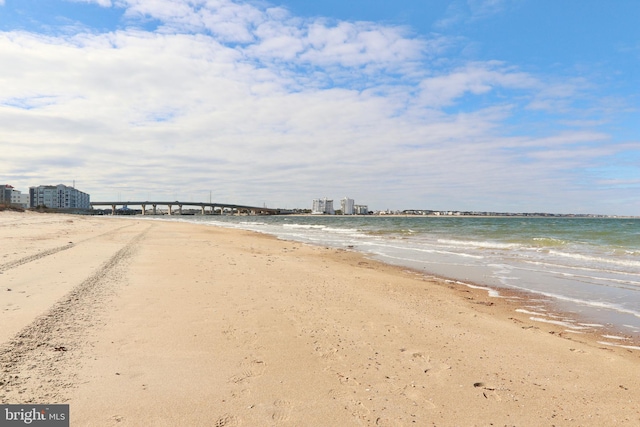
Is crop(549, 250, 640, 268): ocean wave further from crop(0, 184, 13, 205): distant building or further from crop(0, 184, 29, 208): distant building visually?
crop(0, 184, 13, 205): distant building

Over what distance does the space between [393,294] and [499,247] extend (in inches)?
626

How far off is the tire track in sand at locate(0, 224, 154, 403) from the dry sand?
0.02 meters

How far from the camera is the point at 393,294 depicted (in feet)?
27.6

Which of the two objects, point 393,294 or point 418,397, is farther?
point 393,294

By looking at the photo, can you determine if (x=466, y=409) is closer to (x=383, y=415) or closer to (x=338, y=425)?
(x=383, y=415)

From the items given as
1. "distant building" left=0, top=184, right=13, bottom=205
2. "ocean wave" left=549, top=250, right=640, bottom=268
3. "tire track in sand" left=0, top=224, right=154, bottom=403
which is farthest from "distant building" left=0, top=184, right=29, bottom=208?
"ocean wave" left=549, top=250, right=640, bottom=268

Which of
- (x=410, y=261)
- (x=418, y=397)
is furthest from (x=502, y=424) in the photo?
(x=410, y=261)

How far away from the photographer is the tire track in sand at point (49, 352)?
3166 mm

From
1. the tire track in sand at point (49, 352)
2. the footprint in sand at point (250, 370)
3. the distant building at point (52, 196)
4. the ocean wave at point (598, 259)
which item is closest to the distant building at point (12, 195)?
the distant building at point (52, 196)

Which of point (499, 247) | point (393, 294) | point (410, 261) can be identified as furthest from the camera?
point (499, 247)

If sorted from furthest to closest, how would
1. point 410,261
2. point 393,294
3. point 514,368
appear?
point 410,261 < point 393,294 < point 514,368

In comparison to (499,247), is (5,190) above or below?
above

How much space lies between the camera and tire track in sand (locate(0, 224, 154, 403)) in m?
3.17

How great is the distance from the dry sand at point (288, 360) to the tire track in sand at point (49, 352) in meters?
0.02
